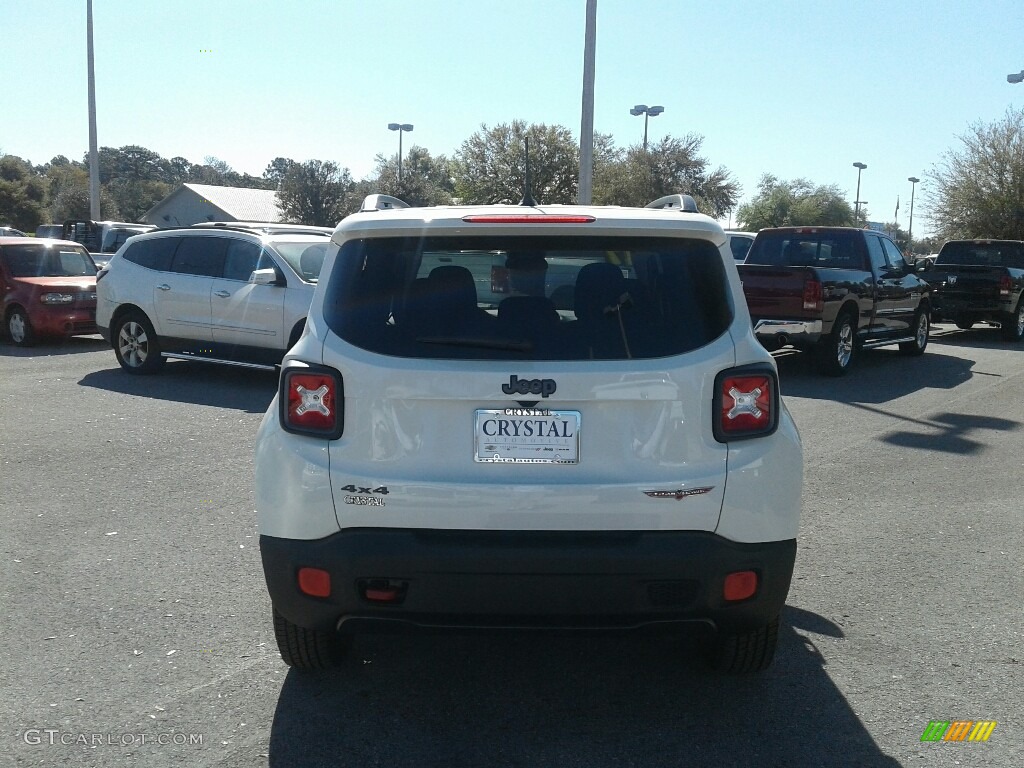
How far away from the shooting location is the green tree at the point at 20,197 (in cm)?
7112

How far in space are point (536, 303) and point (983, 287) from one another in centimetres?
1819

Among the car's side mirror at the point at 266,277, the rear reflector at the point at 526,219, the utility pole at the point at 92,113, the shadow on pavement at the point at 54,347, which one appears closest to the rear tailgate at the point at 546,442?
the rear reflector at the point at 526,219

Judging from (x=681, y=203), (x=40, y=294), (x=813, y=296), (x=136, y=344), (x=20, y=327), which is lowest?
(x=20, y=327)

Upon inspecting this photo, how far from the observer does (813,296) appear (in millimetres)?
13117

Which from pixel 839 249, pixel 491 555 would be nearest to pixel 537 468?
pixel 491 555

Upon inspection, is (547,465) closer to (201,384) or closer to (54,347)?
(201,384)

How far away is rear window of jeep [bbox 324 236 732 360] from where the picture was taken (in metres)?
3.51

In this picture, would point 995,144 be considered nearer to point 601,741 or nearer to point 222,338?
point 222,338

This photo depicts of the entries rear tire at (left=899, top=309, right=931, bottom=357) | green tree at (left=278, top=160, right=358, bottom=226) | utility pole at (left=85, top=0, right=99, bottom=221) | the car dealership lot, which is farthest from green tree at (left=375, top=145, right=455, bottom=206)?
the car dealership lot

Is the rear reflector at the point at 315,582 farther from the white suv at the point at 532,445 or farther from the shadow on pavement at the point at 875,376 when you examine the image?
the shadow on pavement at the point at 875,376

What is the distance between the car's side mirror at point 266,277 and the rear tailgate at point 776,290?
18.6 feet

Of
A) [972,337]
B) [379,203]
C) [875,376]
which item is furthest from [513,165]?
[379,203]

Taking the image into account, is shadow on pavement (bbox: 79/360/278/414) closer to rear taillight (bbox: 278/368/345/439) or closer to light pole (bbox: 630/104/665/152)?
rear taillight (bbox: 278/368/345/439)

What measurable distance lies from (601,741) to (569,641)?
0.97 meters
